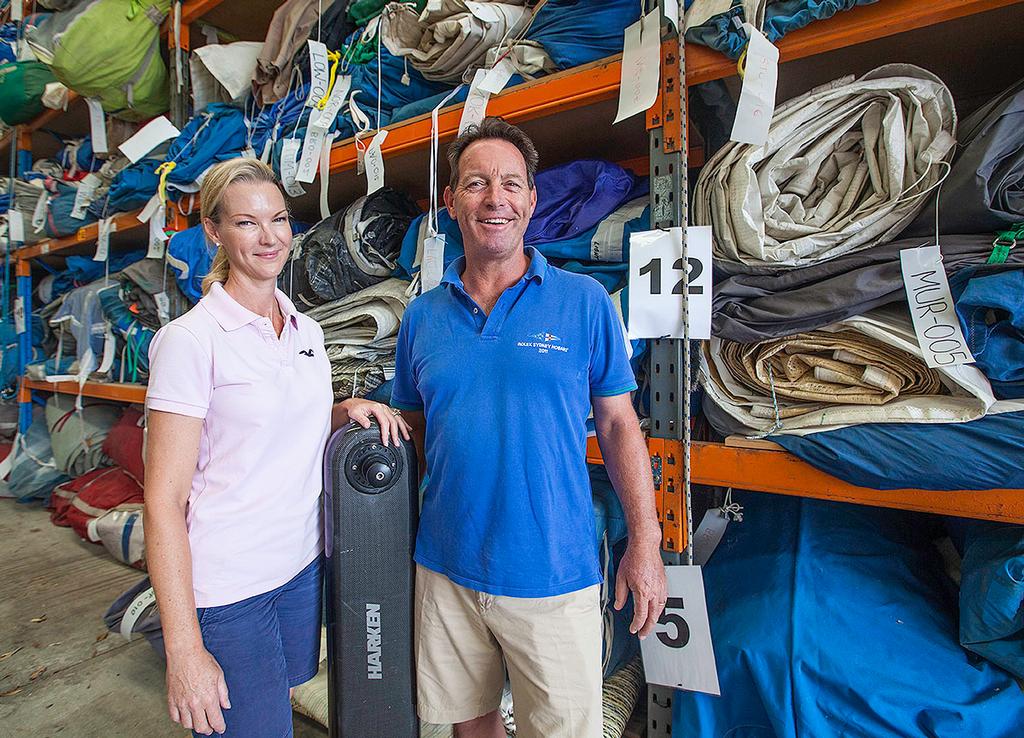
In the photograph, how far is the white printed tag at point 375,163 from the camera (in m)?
1.35

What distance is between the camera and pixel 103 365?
2387 millimetres

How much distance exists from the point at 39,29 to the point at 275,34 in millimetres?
1218

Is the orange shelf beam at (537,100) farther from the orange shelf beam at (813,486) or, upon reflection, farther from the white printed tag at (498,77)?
the orange shelf beam at (813,486)

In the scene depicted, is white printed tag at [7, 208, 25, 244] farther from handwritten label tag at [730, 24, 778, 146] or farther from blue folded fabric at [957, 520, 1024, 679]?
blue folded fabric at [957, 520, 1024, 679]

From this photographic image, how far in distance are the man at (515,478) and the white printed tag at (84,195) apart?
2.50m

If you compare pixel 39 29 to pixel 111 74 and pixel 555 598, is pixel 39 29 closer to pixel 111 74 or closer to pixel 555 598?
pixel 111 74

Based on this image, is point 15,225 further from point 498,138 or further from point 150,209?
point 498,138

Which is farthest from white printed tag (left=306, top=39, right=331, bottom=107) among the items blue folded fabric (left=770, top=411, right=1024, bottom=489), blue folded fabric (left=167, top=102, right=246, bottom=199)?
blue folded fabric (left=770, top=411, right=1024, bottom=489)

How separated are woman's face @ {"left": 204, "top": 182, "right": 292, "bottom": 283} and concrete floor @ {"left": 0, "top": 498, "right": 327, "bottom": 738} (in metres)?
1.17

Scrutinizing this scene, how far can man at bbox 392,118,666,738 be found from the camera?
814 millimetres

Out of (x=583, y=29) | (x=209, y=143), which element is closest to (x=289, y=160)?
(x=209, y=143)

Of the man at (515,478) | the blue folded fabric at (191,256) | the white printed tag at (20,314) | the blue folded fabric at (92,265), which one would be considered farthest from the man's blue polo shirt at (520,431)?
the white printed tag at (20,314)

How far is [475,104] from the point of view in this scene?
118 cm

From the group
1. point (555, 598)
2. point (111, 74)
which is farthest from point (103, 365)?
point (555, 598)
